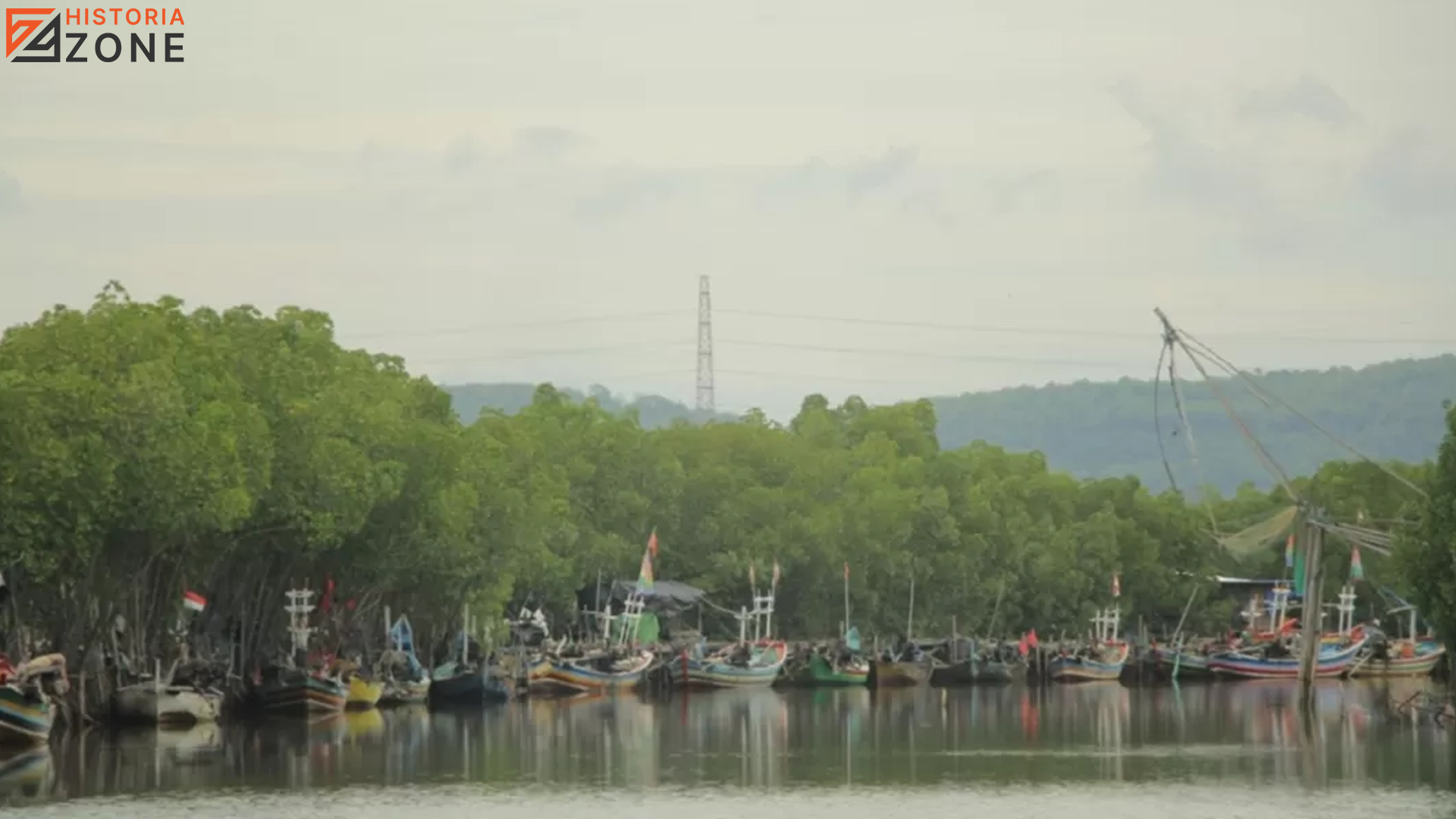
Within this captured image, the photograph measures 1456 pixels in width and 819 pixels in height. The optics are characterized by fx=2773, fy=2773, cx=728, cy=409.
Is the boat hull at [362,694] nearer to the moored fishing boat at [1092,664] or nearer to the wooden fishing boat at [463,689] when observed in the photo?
the wooden fishing boat at [463,689]

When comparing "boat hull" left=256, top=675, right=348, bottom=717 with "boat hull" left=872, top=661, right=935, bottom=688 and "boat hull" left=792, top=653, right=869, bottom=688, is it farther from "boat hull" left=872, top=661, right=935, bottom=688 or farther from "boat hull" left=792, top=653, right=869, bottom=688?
"boat hull" left=872, top=661, right=935, bottom=688

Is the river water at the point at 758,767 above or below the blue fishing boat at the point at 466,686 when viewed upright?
below

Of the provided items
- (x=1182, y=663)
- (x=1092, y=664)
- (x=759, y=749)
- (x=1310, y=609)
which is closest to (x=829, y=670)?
(x=1092, y=664)

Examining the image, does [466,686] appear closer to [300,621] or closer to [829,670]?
[300,621]

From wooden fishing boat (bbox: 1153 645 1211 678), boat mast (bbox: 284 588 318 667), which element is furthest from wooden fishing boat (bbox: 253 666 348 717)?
wooden fishing boat (bbox: 1153 645 1211 678)

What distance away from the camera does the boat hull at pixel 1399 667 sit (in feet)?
412

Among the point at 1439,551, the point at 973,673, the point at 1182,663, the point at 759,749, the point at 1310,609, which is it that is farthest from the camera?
the point at 1182,663

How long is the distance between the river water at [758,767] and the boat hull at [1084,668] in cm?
3746

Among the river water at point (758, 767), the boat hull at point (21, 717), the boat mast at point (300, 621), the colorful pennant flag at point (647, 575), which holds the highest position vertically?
the colorful pennant flag at point (647, 575)

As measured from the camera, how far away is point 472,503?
295 feet

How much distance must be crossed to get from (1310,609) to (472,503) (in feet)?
91.1

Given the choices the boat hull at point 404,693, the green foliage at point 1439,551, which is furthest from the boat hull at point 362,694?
the green foliage at point 1439,551

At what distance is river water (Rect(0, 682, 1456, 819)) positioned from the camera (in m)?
50.9

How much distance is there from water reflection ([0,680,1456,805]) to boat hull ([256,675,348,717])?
Result: 1.54 metres
